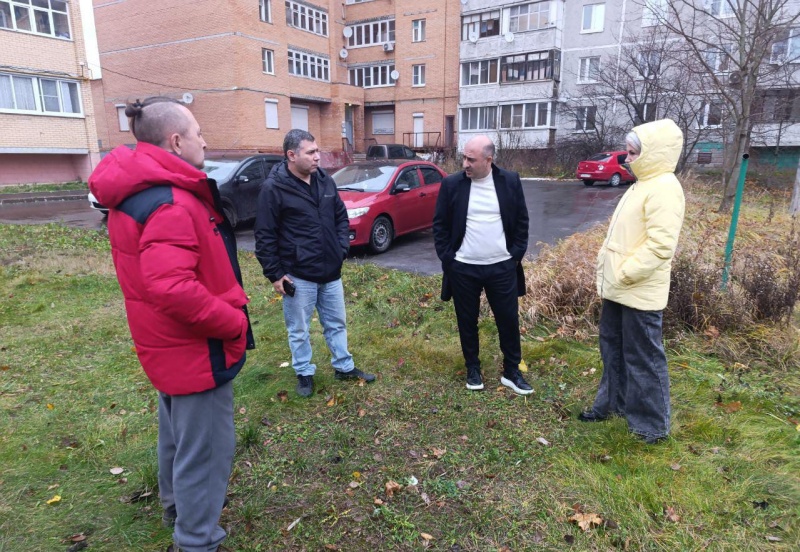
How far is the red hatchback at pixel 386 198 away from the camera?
8.87 metres

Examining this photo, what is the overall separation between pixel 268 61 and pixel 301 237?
3089 cm

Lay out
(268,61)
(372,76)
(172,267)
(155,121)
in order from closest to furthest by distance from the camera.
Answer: (172,267)
(155,121)
(268,61)
(372,76)

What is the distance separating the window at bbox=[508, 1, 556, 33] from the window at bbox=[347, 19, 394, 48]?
31.1 ft

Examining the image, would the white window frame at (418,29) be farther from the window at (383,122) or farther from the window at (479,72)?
the window at (383,122)

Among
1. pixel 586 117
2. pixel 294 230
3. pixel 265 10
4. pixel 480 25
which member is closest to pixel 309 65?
pixel 265 10

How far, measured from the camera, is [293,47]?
32.7 metres

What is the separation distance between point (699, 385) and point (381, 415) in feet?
8.27

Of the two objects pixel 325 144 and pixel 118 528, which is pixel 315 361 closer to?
A: pixel 118 528

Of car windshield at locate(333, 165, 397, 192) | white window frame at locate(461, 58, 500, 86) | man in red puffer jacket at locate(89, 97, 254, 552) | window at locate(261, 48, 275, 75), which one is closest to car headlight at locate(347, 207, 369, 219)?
car windshield at locate(333, 165, 397, 192)

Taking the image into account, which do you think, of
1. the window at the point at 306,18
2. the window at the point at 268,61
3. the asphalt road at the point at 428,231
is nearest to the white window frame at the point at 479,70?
the window at the point at 306,18

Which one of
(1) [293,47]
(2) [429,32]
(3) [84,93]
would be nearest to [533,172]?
(2) [429,32]

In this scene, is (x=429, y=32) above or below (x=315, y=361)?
above

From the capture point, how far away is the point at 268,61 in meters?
31.0

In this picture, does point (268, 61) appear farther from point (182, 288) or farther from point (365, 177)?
point (182, 288)
